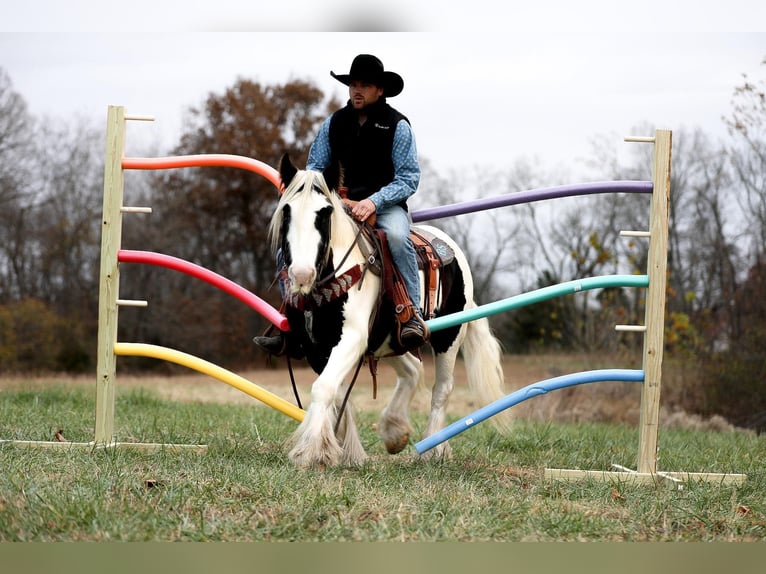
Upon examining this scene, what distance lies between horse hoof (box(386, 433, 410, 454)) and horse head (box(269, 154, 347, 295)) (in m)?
1.44

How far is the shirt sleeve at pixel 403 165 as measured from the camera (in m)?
5.66

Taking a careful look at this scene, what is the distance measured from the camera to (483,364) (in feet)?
22.5

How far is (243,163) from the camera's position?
5.85 metres

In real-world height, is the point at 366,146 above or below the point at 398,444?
above

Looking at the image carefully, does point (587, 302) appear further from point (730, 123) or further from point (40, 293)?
point (40, 293)

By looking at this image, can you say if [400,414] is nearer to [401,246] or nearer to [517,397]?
[517,397]

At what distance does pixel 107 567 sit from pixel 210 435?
3.82 meters

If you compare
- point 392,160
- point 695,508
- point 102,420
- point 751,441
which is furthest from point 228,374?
point 751,441

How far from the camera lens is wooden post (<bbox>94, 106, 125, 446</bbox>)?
592 cm

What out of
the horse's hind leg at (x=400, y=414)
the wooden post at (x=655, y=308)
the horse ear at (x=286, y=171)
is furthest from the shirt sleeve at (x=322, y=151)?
the wooden post at (x=655, y=308)

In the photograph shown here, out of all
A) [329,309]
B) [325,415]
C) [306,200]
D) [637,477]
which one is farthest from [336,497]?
[637,477]

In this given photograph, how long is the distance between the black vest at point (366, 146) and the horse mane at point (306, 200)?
0.45 meters

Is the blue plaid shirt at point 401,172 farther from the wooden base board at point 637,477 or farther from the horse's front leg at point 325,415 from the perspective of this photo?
the wooden base board at point 637,477

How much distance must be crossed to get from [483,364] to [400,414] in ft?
3.20
